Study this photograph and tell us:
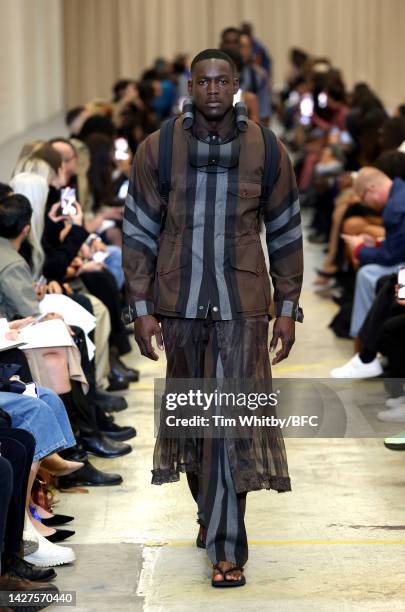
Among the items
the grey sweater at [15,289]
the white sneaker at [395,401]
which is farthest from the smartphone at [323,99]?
the grey sweater at [15,289]

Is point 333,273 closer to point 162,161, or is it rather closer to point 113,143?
point 113,143

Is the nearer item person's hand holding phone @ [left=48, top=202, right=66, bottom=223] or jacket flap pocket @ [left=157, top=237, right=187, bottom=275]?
jacket flap pocket @ [left=157, top=237, right=187, bottom=275]

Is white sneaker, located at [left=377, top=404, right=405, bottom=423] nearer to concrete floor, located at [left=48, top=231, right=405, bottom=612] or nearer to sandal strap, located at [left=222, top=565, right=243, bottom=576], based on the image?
concrete floor, located at [left=48, top=231, right=405, bottom=612]

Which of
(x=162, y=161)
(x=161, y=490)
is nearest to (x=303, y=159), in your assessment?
(x=161, y=490)

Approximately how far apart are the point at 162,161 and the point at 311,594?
147cm

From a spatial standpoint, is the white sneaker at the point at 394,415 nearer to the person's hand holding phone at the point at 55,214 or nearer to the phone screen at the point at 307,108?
the person's hand holding phone at the point at 55,214

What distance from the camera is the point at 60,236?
271 inches

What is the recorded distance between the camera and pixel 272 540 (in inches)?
190

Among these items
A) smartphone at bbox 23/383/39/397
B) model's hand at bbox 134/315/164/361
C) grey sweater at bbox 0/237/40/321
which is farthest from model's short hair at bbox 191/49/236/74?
grey sweater at bbox 0/237/40/321

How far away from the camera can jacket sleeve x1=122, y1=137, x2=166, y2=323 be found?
4.40 metres

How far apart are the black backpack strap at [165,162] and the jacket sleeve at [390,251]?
3.03 m

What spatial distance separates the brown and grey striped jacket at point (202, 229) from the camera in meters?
4.32

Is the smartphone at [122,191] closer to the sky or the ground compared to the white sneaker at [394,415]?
closer to the sky

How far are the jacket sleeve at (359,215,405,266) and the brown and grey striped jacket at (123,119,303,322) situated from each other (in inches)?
115
